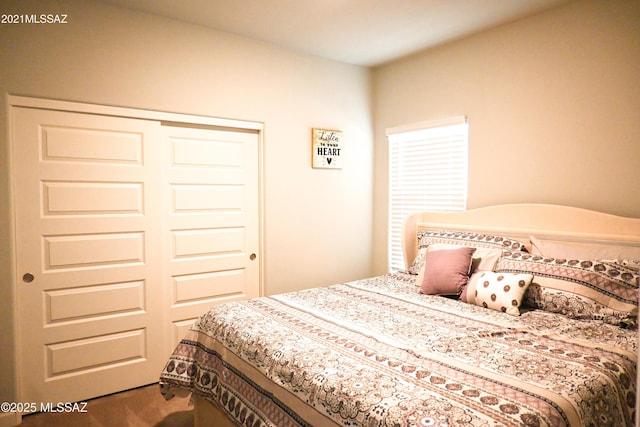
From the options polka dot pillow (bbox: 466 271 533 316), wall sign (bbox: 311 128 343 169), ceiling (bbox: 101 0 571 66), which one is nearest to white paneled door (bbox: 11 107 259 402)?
wall sign (bbox: 311 128 343 169)

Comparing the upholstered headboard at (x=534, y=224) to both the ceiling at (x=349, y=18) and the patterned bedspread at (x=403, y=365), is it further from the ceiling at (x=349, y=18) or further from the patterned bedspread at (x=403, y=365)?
the ceiling at (x=349, y=18)

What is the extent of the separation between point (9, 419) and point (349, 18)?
3.56 meters

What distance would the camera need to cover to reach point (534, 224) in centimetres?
279

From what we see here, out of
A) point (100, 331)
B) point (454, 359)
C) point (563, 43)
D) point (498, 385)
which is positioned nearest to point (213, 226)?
point (100, 331)

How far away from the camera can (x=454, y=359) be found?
154 centimetres

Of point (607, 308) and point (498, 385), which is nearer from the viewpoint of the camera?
point (498, 385)

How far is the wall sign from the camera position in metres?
3.79

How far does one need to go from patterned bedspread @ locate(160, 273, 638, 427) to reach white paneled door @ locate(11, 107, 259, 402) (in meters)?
0.94

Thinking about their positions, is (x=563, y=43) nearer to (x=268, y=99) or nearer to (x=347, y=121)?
(x=347, y=121)

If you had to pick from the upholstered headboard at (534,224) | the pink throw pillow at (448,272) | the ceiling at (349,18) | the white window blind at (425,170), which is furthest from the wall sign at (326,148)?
the pink throw pillow at (448,272)

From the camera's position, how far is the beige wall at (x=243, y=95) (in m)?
2.46

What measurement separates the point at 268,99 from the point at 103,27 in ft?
4.40

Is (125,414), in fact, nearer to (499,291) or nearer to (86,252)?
(86,252)

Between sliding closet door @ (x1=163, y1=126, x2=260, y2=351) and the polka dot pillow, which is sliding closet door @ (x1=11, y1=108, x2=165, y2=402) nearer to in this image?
sliding closet door @ (x1=163, y1=126, x2=260, y2=351)
